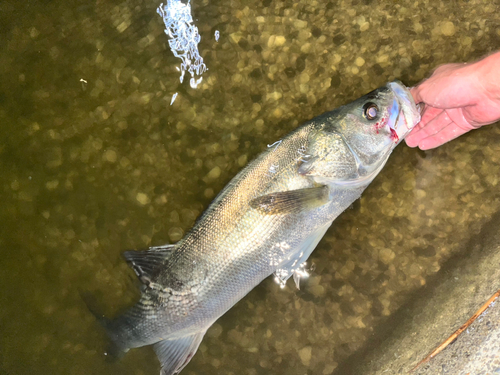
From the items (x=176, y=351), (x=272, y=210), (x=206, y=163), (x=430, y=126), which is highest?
(x=206, y=163)

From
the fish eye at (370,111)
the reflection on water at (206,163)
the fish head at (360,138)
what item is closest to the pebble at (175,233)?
the reflection on water at (206,163)

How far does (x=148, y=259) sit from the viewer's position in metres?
2.35

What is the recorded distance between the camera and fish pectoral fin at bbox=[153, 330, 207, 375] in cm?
242

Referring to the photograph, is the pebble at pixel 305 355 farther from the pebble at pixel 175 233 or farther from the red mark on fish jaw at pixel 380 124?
the red mark on fish jaw at pixel 380 124

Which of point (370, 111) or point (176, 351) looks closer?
point (370, 111)

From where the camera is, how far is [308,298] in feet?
8.98

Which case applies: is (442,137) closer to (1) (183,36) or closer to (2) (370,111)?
(2) (370,111)

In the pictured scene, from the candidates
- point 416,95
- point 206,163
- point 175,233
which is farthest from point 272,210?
point 416,95

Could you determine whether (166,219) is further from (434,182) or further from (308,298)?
(434,182)


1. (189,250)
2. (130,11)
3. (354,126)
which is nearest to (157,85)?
(130,11)

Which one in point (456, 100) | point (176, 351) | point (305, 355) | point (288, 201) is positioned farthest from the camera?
point (305, 355)

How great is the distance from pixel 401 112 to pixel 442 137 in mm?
658

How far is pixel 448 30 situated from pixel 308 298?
8.47 ft

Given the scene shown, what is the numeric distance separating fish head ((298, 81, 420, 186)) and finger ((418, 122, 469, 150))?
1.71 ft
